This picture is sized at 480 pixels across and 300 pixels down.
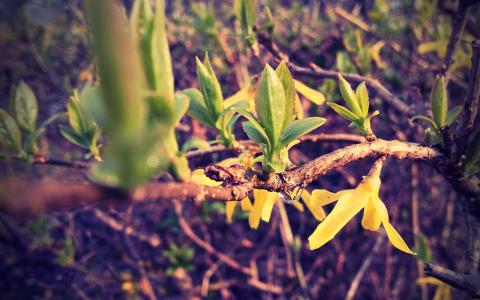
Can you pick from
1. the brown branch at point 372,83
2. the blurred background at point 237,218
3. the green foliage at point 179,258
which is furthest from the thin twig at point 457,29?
the green foliage at point 179,258

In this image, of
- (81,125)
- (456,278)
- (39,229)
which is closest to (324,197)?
(456,278)

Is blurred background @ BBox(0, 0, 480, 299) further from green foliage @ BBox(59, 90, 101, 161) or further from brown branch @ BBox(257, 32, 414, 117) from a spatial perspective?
green foliage @ BBox(59, 90, 101, 161)

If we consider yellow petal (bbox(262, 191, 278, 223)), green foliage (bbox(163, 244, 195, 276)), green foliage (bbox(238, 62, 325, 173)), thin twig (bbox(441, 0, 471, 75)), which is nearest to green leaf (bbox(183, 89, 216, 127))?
green foliage (bbox(238, 62, 325, 173))

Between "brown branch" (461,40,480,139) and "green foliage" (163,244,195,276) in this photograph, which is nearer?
"brown branch" (461,40,480,139)

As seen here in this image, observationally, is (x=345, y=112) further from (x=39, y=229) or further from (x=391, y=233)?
(x=39, y=229)

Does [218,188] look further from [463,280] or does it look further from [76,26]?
[76,26]
